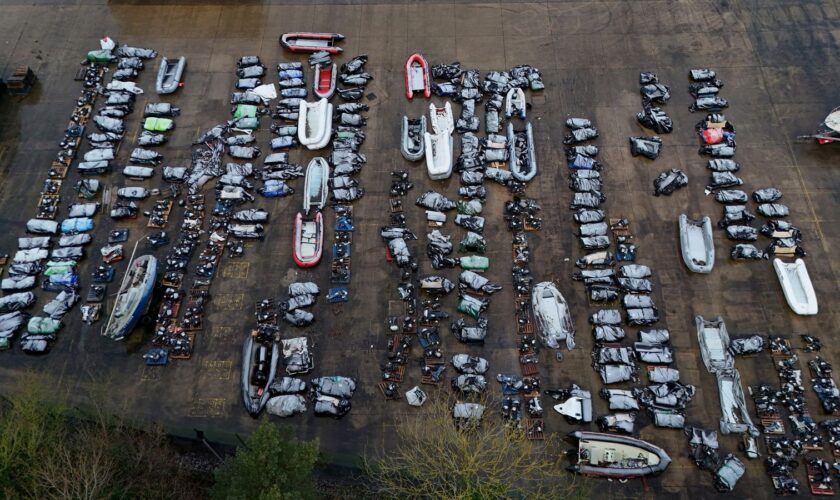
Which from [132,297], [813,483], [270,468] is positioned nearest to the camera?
[270,468]

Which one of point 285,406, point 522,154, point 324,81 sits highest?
point 324,81

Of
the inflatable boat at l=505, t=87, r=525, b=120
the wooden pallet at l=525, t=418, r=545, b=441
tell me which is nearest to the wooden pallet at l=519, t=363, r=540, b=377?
the wooden pallet at l=525, t=418, r=545, b=441

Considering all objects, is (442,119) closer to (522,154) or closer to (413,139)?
(413,139)

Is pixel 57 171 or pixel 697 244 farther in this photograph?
pixel 57 171

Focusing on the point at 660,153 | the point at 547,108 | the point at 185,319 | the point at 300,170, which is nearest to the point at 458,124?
the point at 547,108

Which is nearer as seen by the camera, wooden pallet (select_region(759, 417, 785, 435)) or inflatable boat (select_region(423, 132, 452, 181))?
wooden pallet (select_region(759, 417, 785, 435))

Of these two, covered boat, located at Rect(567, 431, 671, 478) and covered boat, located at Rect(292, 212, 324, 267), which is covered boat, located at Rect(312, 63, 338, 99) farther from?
covered boat, located at Rect(567, 431, 671, 478)

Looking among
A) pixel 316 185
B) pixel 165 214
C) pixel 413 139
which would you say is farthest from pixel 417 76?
pixel 165 214
